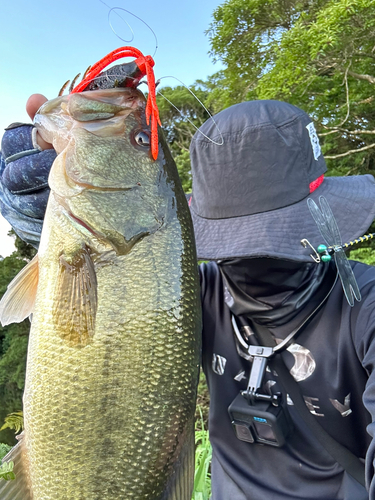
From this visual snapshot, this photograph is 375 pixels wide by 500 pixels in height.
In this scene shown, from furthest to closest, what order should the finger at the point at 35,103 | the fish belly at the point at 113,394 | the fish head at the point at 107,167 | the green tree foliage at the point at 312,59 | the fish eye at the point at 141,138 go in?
the green tree foliage at the point at 312,59 → the finger at the point at 35,103 → the fish eye at the point at 141,138 → the fish head at the point at 107,167 → the fish belly at the point at 113,394

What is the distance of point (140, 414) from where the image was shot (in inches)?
47.9

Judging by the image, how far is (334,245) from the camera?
1.44 m

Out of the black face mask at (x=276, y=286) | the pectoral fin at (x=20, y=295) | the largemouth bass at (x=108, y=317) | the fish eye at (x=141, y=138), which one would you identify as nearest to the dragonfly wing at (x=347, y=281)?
the black face mask at (x=276, y=286)

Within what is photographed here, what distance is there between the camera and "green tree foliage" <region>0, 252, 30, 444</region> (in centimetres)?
1591

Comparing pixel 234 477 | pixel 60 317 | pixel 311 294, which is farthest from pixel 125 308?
pixel 234 477

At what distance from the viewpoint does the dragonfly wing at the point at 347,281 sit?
147 cm

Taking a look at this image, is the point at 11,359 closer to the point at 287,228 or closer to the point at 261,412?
the point at 261,412

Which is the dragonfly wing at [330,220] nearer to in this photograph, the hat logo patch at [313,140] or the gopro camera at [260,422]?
the hat logo patch at [313,140]

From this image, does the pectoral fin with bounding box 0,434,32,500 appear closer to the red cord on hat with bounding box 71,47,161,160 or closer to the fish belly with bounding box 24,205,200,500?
the fish belly with bounding box 24,205,200,500

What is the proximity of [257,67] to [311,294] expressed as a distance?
28.9 ft

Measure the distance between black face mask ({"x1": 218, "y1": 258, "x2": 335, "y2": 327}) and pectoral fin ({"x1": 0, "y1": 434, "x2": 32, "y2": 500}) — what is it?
1061 mm

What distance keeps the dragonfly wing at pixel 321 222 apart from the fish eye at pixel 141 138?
2.31 feet

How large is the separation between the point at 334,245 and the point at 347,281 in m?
0.17

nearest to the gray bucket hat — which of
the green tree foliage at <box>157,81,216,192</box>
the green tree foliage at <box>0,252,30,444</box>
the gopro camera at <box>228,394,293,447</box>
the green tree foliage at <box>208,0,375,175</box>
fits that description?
the gopro camera at <box>228,394,293,447</box>
